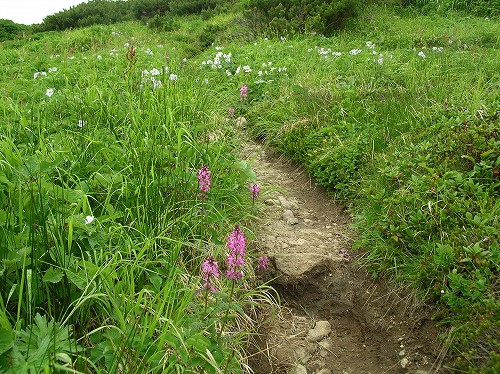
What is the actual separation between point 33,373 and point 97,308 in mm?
678

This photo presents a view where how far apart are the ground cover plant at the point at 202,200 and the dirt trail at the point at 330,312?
0.18m

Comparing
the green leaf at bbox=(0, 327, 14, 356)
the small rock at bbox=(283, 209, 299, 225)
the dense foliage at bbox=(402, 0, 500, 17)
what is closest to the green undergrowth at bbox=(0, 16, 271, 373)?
the green leaf at bbox=(0, 327, 14, 356)

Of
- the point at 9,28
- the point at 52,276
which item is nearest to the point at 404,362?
the point at 52,276

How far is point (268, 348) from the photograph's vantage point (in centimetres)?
286

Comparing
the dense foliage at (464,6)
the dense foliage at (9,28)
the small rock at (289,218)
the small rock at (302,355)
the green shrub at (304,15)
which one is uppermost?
the dense foliage at (9,28)

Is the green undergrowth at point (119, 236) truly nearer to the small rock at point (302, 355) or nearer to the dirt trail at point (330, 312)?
the dirt trail at point (330, 312)

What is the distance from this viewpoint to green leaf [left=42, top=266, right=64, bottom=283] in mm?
2117

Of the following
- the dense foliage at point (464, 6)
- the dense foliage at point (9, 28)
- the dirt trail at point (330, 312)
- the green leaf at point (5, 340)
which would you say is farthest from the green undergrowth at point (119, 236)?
the dense foliage at point (9, 28)

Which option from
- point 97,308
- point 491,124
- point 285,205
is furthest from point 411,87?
point 97,308

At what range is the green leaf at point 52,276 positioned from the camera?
2117 millimetres

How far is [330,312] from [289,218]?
113cm

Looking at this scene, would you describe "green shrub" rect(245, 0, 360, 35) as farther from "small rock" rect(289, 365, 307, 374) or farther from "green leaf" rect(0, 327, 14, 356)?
"green leaf" rect(0, 327, 14, 356)

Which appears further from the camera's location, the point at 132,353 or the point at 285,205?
the point at 285,205

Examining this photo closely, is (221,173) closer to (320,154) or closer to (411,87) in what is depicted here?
(320,154)
